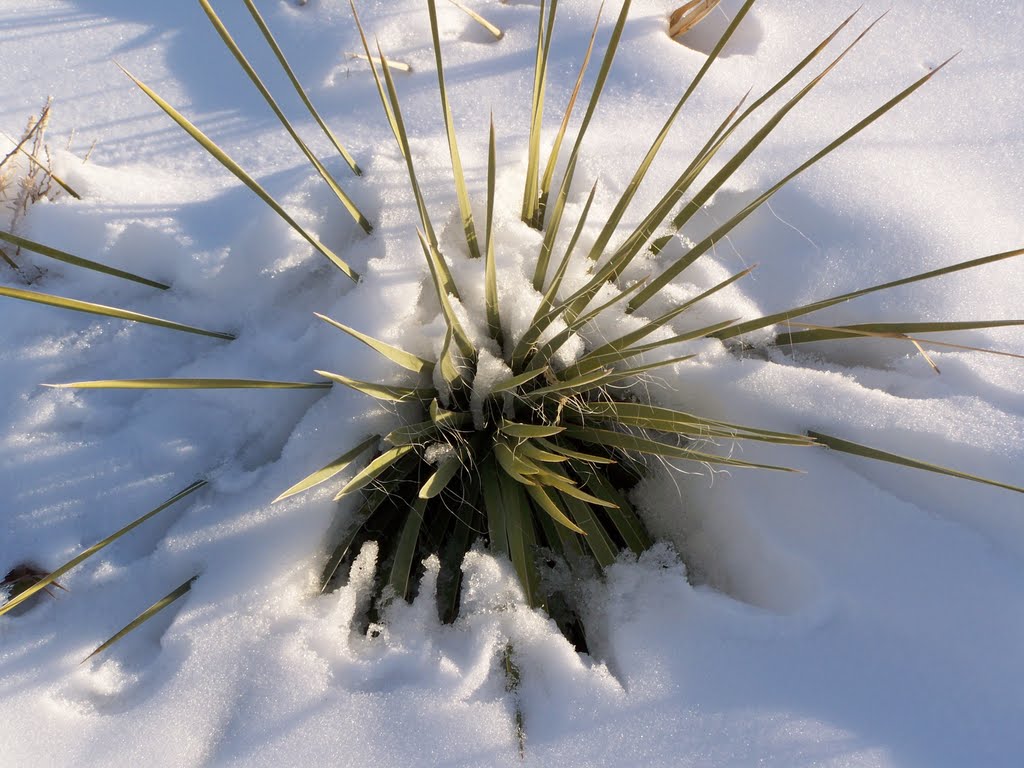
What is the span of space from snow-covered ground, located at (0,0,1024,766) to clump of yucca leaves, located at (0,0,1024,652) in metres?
0.06

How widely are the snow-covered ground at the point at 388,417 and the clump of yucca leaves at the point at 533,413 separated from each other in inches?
2.5

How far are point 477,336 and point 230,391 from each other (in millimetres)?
456

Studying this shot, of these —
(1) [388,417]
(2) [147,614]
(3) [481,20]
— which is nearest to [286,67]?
(1) [388,417]

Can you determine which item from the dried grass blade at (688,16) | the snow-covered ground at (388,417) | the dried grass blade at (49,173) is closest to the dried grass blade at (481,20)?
the snow-covered ground at (388,417)

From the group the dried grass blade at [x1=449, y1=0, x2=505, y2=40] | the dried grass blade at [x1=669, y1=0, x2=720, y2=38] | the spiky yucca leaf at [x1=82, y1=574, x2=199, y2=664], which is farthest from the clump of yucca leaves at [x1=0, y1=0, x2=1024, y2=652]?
the dried grass blade at [x1=669, y1=0, x2=720, y2=38]

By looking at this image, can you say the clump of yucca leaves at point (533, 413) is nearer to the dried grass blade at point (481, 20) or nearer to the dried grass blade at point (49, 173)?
the dried grass blade at point (49, 173)

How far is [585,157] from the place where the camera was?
1304mm

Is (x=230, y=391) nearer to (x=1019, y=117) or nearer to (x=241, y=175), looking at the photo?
(x=241, y=175)

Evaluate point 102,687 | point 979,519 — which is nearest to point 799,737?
point 979,519

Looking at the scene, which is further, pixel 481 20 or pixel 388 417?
pixel 481 20

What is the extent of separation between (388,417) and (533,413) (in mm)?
246

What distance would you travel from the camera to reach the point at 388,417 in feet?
3.51

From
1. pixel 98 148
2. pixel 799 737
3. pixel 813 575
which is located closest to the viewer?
pixel 799 737

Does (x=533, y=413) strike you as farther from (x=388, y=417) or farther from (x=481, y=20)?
(x=481, y=20)
